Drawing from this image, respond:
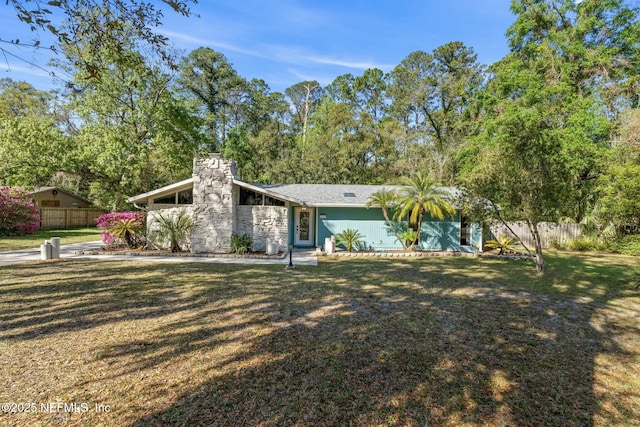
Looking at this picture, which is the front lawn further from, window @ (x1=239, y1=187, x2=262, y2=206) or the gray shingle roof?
the gray shingle roof

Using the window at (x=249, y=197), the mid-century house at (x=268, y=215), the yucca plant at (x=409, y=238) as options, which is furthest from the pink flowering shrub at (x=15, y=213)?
the yucca plant at (x=409, y=238)

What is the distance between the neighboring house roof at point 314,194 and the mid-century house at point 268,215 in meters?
0.04

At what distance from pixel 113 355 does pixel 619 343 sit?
7065 millimetres

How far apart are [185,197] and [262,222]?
3491mm

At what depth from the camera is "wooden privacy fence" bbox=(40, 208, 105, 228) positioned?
21641 mm

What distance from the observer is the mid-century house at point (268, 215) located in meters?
12.3

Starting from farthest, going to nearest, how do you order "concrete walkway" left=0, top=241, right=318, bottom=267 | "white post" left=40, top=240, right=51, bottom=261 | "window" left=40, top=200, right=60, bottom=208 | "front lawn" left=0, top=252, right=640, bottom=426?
1. "window" left=40, top=200, right=60, bottom=208
2. "concrete walkway" left=0, top=241, right=318, bottom=267
3. "white post" left=40, top=240, right=51, bottom=261
4. "front lawn" left=0, top=252, right=640, bottom=426

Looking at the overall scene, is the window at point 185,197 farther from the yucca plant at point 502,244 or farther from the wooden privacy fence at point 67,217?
the wooden privacy fence at point 67,217

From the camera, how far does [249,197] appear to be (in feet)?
43.3

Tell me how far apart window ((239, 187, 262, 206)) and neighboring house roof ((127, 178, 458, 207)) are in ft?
1.13

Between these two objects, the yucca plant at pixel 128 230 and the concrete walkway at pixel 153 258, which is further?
the yucca plant at pixel 128 230

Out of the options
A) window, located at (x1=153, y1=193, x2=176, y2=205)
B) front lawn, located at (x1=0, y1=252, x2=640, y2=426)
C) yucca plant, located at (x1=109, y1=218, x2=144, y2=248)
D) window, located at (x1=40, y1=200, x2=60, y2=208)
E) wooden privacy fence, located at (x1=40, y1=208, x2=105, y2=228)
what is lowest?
front lawn, located at (x1=0, y1=252, x2=640, y2=426)

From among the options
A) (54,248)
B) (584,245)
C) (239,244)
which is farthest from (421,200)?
(54,248)

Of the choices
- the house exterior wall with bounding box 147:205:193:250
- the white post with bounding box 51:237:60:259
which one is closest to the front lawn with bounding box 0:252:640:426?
the white post with bounding box 51:237:60:259
